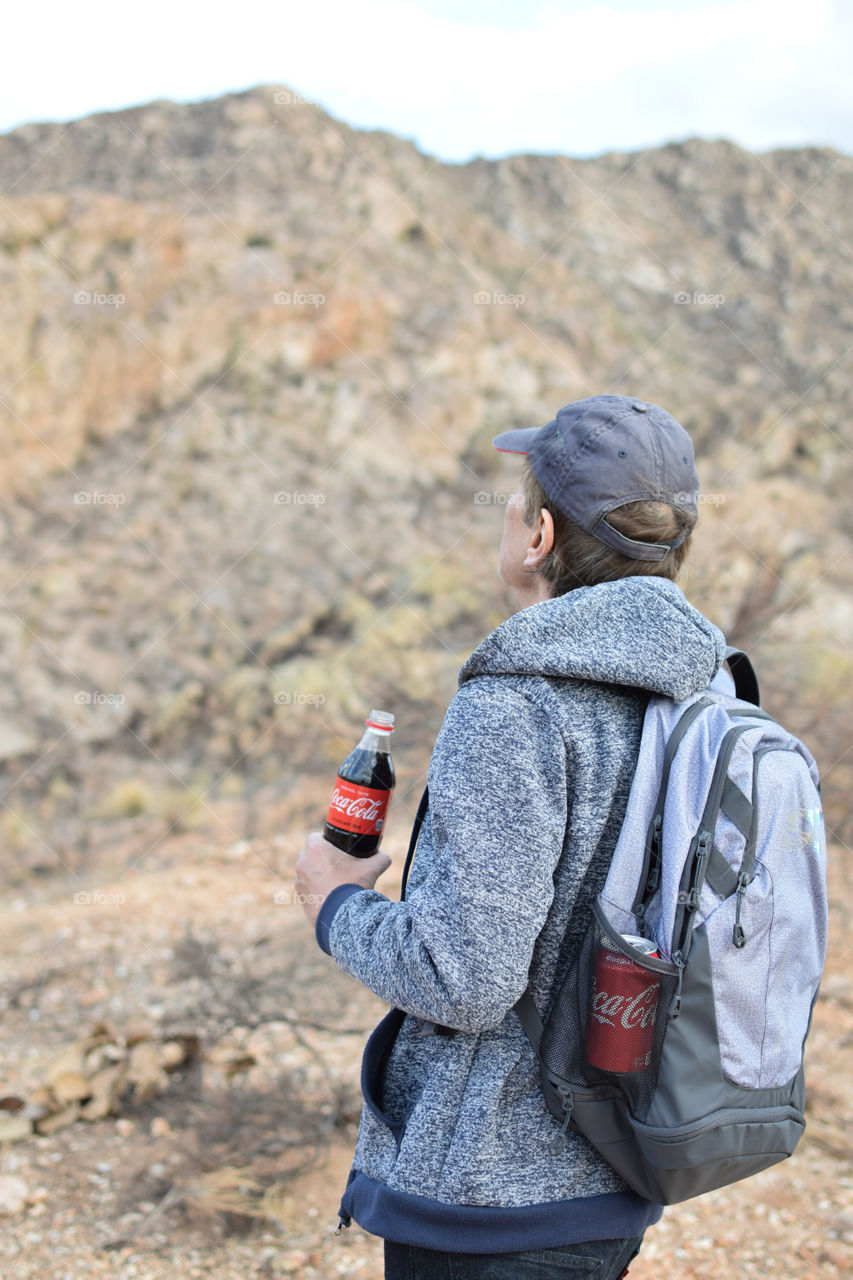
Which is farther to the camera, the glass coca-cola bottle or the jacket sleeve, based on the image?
the glass coca-cola bottle

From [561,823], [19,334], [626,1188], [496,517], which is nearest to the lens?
[561,823]

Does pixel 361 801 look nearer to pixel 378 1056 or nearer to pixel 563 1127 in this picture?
pixel 378 1056

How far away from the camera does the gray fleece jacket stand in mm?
1116

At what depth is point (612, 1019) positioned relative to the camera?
3.77ft

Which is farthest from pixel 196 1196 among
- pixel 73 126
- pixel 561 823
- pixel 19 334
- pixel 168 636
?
pixel 73 126

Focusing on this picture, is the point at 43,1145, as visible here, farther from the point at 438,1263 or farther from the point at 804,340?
the point at 804,340

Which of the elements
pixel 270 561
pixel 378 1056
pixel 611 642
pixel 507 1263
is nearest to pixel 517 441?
pixel 611 642

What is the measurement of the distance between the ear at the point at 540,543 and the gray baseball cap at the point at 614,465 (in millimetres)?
34

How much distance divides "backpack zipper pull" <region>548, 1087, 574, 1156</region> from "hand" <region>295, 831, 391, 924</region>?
398 millimetres

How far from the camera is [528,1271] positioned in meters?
1.21

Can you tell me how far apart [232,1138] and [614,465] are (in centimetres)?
275

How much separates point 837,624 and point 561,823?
7132mm

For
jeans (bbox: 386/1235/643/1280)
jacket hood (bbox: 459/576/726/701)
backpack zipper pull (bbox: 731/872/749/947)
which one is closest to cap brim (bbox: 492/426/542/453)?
jacket hood (bbox: 459/576/726/701)

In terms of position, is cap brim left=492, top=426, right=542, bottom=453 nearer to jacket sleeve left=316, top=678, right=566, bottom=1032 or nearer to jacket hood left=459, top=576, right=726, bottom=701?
jacket hood left=459, top=576, right=726, bottom=701
